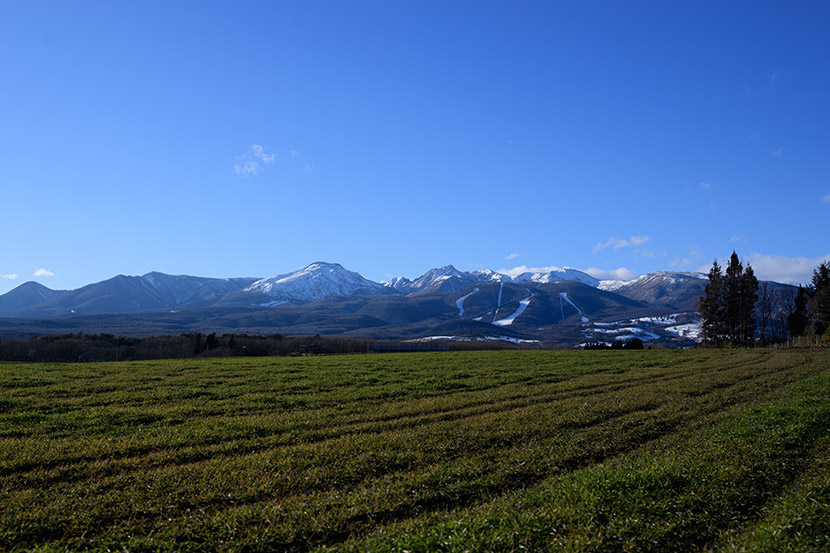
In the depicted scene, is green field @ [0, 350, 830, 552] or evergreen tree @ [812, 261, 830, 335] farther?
evergreen tree @ [812, 261, 830, 335]

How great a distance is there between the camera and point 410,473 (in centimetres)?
1275

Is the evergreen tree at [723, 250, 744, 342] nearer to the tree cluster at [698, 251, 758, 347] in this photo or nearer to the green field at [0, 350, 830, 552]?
the tree cluster at [698, 251, 758, 347]

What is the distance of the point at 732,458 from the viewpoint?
528 inches

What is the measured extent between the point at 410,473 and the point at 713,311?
111 meters

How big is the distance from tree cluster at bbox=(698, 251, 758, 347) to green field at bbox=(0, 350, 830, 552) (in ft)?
293

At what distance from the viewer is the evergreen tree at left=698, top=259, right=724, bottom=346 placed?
104312 millimetres

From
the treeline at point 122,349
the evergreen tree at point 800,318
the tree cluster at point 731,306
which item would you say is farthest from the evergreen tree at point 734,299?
the treeline at point 122,349

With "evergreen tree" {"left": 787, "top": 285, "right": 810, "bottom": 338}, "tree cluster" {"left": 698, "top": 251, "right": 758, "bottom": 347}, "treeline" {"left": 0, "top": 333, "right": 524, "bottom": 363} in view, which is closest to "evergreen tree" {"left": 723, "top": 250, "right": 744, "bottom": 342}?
"tree cluster" {"left": 698, "top": 251, "right": 758, "bottom": 347}

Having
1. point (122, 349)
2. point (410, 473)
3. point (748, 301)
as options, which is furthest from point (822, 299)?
point (122, 349)

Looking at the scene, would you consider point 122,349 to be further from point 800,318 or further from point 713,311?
point 800,318

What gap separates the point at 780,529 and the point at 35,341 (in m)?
114

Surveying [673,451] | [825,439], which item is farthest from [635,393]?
[673,451]

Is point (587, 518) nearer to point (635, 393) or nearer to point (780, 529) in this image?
point (780, 529)

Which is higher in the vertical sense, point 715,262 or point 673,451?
point 715,262
